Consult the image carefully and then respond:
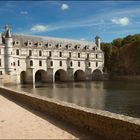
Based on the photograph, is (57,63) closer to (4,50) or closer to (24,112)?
(4,50)

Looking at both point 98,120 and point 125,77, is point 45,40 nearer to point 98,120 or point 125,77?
point 125,77

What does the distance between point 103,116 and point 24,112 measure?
242 inches

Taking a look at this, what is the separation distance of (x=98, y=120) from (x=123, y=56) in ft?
A: 192

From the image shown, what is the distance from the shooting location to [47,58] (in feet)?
196

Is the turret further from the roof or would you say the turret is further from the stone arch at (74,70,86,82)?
the stone arch at (74,70,86,82)

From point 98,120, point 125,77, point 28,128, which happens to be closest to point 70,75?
Answer: point 125,77

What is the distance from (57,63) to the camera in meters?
61.5

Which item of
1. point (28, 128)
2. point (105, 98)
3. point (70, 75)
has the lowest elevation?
point (105, 98)

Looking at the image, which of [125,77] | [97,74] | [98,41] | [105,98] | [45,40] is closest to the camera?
[105,98]

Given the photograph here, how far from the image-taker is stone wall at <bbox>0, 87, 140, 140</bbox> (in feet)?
21.7

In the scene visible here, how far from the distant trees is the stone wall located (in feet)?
165

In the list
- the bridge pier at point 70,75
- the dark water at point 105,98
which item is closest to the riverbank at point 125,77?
the bridge pier at point 70,75

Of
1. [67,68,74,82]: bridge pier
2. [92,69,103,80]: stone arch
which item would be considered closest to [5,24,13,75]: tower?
[67,68,74,82]: bridge pier

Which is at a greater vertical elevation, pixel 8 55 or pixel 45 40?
pixel 45 40
